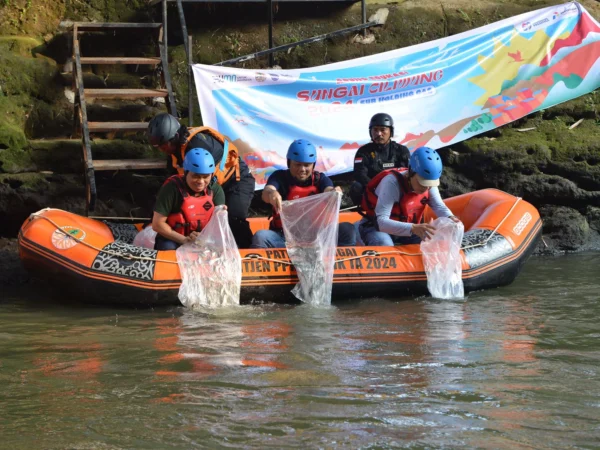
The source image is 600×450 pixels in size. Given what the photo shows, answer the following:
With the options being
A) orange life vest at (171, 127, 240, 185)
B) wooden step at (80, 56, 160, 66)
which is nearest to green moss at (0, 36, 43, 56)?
wooden step at (80, 56, 160, 66)

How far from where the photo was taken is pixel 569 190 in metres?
10.1

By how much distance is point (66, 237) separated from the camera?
23.5ft

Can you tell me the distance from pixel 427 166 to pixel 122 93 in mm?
3658

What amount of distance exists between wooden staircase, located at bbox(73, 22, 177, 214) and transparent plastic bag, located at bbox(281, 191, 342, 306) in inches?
88.0

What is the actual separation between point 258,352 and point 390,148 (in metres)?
3.72

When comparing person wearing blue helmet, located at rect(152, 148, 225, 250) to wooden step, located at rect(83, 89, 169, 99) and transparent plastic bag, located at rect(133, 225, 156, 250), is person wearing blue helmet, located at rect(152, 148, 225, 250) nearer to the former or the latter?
transparent plastic bag, located at rect(133, 225, 156, 250)

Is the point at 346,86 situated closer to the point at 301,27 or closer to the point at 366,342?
the point at 301,27

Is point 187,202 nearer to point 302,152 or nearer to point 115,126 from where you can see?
point 302,152

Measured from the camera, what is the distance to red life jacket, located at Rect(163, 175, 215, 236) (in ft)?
23.3

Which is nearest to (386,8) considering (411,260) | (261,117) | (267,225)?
(261,117)

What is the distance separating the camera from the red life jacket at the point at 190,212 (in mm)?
7102

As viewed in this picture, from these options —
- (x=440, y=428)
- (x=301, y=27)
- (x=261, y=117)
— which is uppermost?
(x=301, y=27)

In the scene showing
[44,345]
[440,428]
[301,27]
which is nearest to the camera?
[440,428]

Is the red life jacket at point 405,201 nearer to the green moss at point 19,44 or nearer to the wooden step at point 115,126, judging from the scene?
the wooden step at point 115,126
